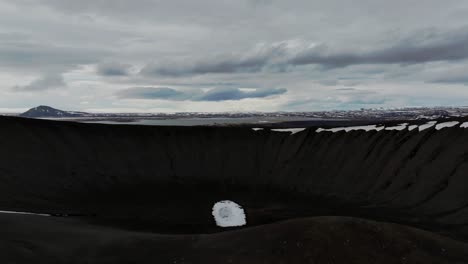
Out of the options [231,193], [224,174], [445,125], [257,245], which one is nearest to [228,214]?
[231,193]

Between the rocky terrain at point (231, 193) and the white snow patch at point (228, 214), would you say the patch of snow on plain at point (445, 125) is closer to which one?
the rocky terrain at point (231, 193)

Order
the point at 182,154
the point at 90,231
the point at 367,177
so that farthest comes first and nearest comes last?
the point at 182,154 → the point at 367,177 → the point at 90,231

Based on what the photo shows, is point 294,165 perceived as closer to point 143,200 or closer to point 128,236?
point 143,200

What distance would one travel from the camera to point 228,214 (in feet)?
98.5

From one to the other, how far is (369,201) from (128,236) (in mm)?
23262

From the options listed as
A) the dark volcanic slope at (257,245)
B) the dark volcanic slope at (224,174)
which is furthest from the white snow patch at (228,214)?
the dark volcanic slope at (257,245)

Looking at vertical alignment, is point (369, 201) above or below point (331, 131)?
below

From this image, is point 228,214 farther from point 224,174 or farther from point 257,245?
point 224,174

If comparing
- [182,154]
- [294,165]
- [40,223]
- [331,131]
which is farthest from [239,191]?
[40,223]

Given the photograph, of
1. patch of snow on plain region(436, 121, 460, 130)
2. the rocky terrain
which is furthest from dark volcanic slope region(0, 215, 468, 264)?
patch of snow on plain region(436, 121, 460, 130)

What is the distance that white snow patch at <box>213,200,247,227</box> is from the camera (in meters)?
27.1

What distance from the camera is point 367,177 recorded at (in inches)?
1470

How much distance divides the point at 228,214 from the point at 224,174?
46.1 feet

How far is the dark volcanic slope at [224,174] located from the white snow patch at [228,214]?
789 mm
